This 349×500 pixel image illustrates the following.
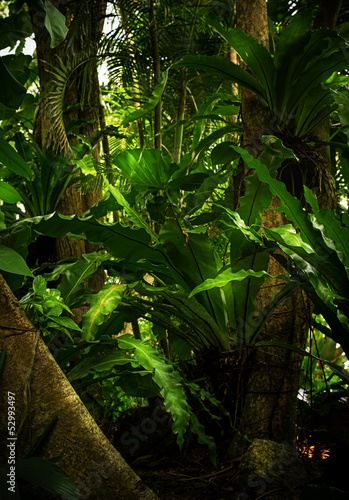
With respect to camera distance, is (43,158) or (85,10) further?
(43,158)

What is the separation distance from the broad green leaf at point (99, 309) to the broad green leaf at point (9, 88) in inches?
26.6

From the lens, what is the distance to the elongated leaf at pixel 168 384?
1.14 meters

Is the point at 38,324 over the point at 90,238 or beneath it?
beneath

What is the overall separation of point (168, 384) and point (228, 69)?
1.28m

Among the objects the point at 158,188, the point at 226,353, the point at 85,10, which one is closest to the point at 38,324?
the point at 226,353

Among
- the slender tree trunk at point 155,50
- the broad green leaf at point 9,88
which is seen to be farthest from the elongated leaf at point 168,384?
the slender tree trunk at point 155,50

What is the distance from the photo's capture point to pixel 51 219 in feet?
4.50

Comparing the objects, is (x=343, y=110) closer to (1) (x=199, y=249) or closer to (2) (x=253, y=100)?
(2) (x=253, y=100)

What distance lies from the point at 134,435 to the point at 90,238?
112cm

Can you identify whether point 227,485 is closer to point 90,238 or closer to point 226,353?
point 226,353

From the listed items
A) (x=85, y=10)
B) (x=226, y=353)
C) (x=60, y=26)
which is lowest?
(x=226, y=353)

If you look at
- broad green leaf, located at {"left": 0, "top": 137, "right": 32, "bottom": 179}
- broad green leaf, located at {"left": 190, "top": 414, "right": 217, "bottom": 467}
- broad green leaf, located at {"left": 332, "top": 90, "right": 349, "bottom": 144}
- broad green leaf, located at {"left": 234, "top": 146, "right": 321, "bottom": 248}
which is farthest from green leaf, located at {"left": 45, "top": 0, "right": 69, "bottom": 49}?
broad green leaf, located at {"left": 190, "top": 414, "right": 217, "bottom": 467}

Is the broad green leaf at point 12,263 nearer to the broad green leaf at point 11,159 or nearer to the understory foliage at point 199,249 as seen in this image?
the understory foliage at point 199,249

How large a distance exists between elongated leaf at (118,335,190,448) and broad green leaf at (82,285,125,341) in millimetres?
148
